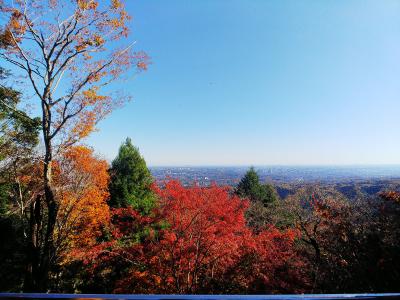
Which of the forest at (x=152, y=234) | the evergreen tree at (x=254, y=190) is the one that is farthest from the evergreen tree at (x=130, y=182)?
the evergreen tree at (x=254, y=190)

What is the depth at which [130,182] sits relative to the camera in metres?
17.4

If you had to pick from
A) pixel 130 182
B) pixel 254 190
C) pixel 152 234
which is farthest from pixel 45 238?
pixel 254 190

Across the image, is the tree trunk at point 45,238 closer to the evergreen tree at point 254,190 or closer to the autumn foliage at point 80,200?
the autumn foliage at point 80,200

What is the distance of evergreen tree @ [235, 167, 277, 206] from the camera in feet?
89.5

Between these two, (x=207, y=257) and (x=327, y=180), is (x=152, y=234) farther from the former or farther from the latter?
(x=327, y=180)

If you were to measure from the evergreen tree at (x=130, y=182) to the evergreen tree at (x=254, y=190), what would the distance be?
12185 mm

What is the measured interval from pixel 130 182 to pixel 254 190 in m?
15.0

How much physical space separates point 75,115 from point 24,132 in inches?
314

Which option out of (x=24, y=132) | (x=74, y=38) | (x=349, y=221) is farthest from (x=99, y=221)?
(x=349, y=221)

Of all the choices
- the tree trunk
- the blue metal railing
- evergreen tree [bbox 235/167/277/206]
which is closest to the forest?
the tree trunk

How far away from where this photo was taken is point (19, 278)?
1130 cm

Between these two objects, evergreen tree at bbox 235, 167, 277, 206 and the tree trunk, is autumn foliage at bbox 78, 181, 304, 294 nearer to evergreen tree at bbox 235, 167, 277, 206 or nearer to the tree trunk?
the tree trunk

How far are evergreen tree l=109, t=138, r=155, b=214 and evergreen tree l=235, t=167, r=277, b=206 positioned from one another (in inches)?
480

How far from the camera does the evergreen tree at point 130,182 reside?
1689 cm
